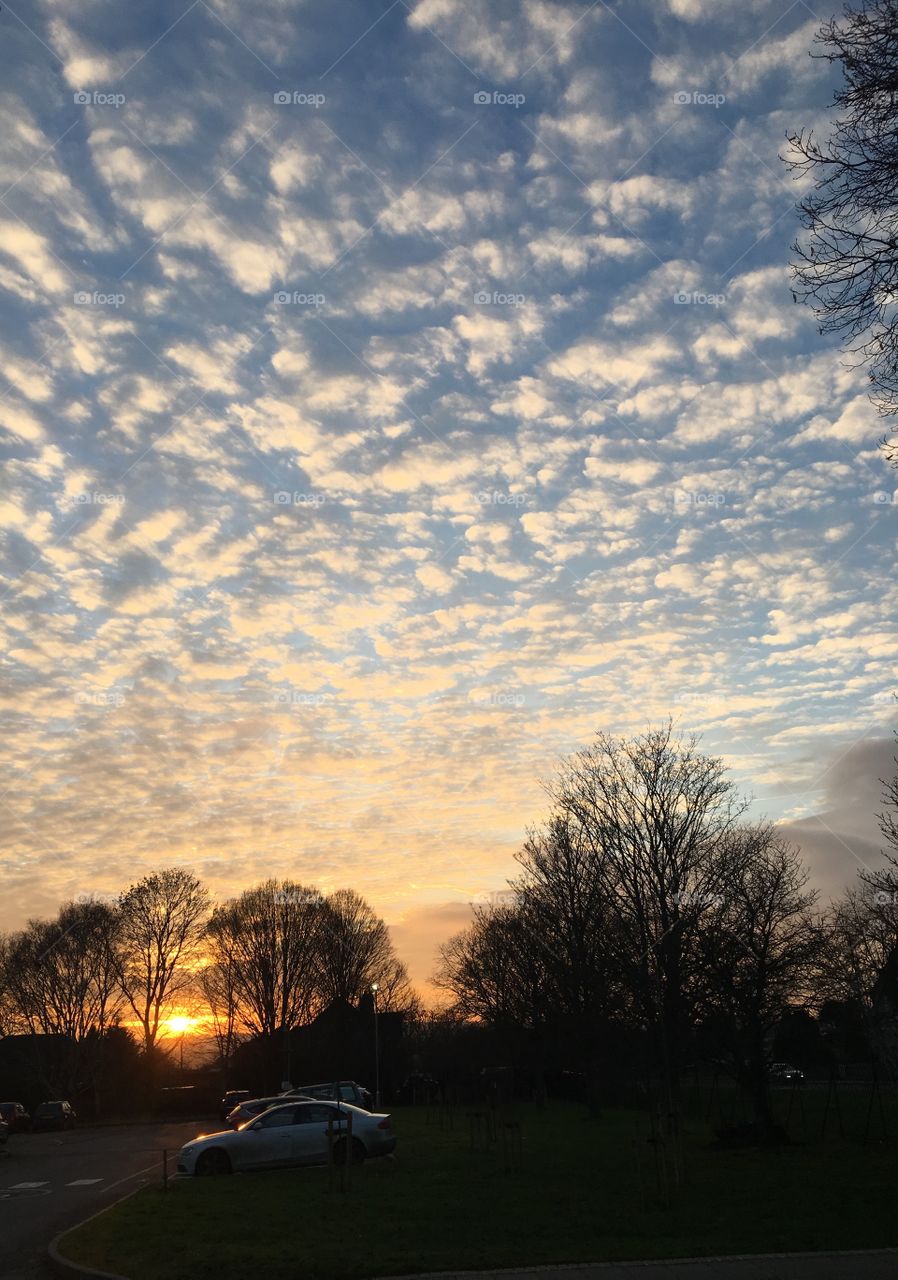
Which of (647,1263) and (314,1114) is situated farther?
(314,1114)

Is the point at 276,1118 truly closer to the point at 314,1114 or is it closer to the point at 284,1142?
the point at 284,1142

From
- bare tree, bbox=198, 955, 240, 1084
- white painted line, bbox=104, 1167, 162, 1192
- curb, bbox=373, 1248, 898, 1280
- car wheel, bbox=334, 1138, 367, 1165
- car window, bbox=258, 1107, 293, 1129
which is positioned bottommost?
curb, bbox=373, 1248, 898, 1280

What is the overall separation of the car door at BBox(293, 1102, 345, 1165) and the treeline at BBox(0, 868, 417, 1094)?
4554 cm

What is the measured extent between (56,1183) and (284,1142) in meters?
5.32

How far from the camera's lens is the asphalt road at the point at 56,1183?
1351 centimetres

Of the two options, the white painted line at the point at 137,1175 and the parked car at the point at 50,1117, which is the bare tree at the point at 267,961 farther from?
the white painted line at the point at 137,1175

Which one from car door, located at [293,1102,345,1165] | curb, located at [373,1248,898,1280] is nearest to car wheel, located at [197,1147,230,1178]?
car door, located at [293,1102,345,1165]

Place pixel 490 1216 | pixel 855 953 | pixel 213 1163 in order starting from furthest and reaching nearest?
pixel 855 953, pixel 213 1163, pixel 490 1216

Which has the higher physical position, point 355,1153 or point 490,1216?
point 355,1153

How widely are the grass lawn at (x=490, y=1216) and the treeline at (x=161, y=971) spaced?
46713 mm

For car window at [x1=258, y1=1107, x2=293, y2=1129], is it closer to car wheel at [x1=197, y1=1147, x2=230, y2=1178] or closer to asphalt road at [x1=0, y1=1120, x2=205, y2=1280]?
car wheel at [x1=197, y1=1147, x2=230, y2=1178]

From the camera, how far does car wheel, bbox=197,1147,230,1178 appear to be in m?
21.3

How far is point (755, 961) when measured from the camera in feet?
88.8

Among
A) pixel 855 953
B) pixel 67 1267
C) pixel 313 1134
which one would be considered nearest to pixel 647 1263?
pixel 67 1267
